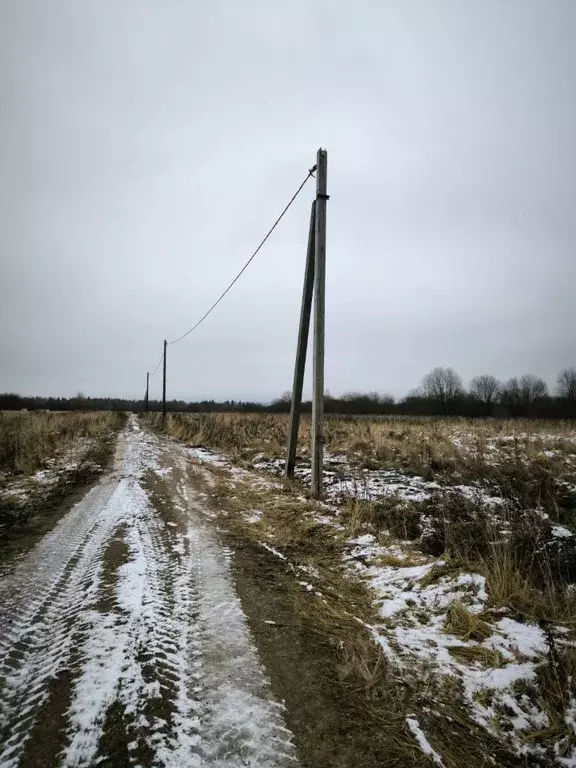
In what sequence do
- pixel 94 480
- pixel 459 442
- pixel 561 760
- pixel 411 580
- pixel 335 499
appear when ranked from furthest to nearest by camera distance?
pixel 459 442
pixel 94 480
pixel 335 499
pixel 411 580
pixel 561 760

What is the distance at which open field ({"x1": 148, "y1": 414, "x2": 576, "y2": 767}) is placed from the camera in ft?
6.26

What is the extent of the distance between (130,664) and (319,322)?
18.0ft

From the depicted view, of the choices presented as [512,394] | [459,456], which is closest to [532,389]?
[512,394]

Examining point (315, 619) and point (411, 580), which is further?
point (411, 580)

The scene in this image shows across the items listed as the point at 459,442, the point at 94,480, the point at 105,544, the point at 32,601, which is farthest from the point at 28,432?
the point at 459,442

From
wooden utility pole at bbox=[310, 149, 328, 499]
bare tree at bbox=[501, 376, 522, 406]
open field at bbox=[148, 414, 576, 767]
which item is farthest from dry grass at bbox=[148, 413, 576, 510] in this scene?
bare tree at bbox=[501, 376, 522, 406]

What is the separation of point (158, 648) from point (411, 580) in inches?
88.5

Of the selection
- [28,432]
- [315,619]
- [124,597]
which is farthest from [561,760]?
[28,432]

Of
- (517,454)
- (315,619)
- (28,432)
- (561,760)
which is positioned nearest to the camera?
(561,760)

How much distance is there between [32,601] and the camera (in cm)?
298

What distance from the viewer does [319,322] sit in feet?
22.1

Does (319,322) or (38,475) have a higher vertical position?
(319,322)

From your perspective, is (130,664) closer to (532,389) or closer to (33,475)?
(33,475)

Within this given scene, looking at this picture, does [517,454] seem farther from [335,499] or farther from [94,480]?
[94,480]
